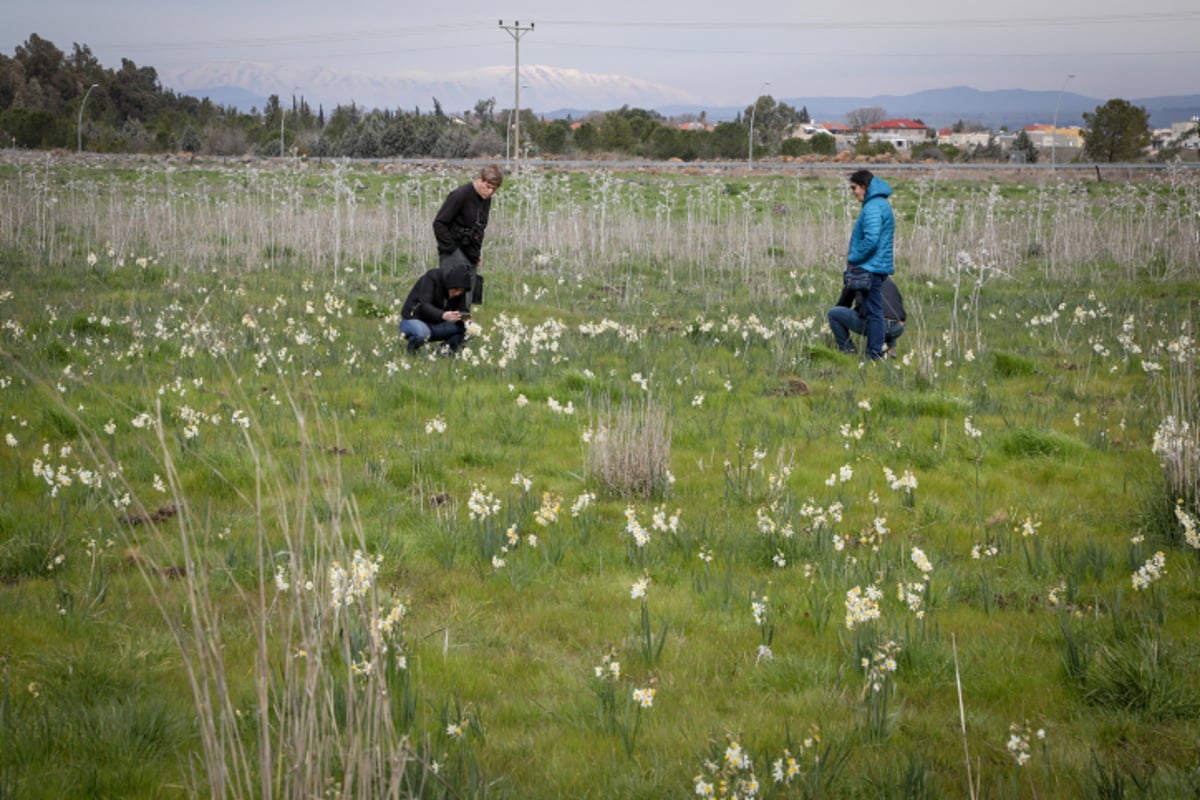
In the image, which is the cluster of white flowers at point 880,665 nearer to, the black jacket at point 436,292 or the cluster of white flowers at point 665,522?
the cluster of white flowers at point 665,522

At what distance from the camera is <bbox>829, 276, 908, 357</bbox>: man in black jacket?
448 inches

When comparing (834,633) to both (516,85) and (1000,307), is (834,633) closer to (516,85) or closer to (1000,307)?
(1000,307)

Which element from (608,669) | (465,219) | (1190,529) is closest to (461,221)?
(465,219)

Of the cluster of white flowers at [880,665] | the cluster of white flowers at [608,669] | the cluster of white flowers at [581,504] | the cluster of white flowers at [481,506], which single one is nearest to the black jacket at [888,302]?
the cluster of white flowers at [581,504]

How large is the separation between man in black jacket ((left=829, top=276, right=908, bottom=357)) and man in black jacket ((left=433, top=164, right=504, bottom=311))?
4295mm

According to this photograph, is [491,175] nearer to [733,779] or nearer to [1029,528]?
[1029,528]

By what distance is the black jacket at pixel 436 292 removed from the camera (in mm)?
10516

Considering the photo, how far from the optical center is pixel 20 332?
32.8 feet

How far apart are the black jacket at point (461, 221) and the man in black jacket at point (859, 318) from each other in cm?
433

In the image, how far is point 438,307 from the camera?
35.1 ft

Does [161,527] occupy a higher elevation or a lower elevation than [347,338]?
lower

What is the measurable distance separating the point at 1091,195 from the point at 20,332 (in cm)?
3266

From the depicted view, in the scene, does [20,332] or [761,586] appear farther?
[20,332]

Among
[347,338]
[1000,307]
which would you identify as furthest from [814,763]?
[1000,307]
